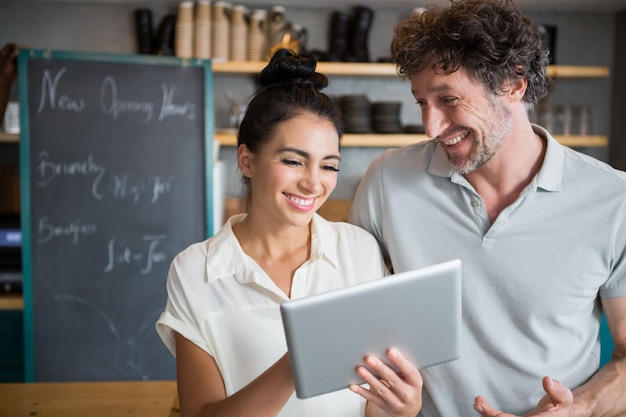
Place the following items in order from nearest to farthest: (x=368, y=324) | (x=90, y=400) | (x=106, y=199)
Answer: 1. (x=368, y=324)
2. (x=90, y=400)
3. (x=106, y=199)

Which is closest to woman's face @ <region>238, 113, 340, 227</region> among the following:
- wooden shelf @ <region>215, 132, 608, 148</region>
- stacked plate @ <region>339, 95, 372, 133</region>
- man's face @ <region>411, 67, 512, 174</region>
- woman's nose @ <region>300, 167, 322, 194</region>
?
woman's nose @ <region>300, 167, 322, 194</region>

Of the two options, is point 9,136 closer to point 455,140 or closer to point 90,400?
point 90,400

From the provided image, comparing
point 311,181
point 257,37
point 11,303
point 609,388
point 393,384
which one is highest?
point 257,37

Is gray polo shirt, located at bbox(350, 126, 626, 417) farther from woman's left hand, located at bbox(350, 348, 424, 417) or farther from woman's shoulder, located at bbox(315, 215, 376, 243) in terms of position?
woman's left hand, located at bbox(350, 348, 424, 417)

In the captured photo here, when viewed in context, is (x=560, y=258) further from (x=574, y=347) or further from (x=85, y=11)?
(x=85, y=11)

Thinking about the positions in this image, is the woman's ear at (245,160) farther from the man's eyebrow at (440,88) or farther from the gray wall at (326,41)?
the gray wall at (326,41)

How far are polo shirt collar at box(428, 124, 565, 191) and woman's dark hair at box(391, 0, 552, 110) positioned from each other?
178 mm

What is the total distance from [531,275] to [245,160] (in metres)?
0.68

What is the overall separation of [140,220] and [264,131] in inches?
62.3

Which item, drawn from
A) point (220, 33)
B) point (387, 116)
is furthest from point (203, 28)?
point (387, 116)

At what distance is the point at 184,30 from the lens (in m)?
3.87

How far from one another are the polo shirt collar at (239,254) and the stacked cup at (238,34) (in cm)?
260

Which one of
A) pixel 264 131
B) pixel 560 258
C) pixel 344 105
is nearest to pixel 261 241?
pixel 264 131

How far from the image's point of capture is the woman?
1332 mm
